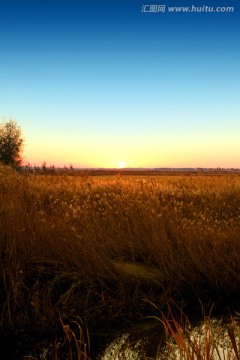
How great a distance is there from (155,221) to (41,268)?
170cm

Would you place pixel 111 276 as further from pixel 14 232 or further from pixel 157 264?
pixel 14 232

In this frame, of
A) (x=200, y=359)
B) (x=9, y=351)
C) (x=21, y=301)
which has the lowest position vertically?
(x=9, y=351)

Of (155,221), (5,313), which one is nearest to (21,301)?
(5,313)

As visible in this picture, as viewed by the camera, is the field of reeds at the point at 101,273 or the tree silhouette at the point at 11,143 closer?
the field of reeds at the point at 101,273

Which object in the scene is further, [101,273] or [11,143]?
[11,143]

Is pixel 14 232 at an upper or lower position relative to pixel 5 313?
upper

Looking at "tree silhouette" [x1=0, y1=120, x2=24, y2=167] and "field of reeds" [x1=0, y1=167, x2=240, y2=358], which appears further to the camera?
"tree silhouette" [x1=0, y1=120, x2=24, y2=167]

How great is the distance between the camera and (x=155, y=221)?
5.12m

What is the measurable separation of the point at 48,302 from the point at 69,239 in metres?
0.83

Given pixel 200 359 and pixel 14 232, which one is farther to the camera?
pixel 14 232

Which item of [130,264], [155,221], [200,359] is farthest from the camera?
[155,221]

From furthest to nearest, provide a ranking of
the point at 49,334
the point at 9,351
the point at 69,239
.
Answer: the point at 69,239
the point at 49,334
the point at 9,351

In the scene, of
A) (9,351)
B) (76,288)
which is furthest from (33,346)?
(76,288)

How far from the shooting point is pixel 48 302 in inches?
148
